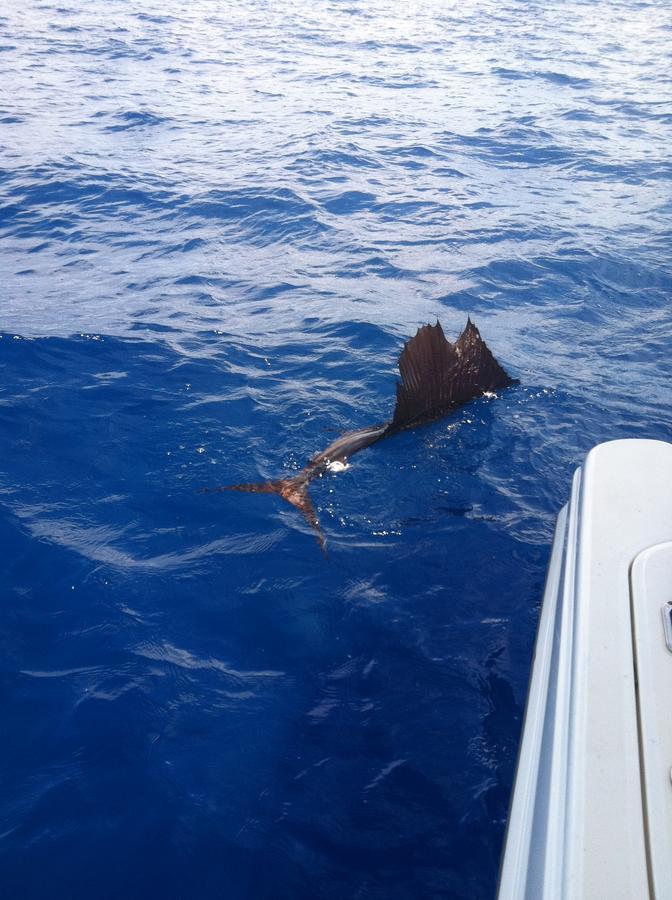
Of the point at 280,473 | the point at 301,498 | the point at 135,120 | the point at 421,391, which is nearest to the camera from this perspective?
the point at 301,498

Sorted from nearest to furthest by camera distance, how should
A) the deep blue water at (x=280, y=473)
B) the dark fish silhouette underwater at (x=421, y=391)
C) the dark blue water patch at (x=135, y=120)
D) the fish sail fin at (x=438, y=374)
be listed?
the deep blue water at (x=280, y=473) → the dark fish silhouette underwater at (x=421, y=391) → the fish sail fin at (x=438, y=374) → the dark blue water patch at (x=135, y=120)

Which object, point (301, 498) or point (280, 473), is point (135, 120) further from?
point (301, 498)

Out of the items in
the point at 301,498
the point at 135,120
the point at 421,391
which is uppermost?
the point at 135,120

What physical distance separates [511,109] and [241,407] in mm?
11053

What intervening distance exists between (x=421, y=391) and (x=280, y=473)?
1075 mm

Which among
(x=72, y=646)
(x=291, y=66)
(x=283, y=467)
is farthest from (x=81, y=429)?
(x=291, y=66)

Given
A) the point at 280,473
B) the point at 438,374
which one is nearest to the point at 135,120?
the point at 438,374

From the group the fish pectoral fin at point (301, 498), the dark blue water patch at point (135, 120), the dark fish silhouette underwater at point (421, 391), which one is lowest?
the fish pectoral fin at point (301, 498)

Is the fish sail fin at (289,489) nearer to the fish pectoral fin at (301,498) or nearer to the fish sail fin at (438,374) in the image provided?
the fish pectoral fin at (301,498)

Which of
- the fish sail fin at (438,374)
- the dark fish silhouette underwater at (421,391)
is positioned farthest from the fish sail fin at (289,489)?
the fish sail fin at (438,374)

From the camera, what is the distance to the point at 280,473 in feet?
15.6

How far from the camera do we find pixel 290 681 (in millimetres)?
3424

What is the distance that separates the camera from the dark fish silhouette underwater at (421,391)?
15.2 ft

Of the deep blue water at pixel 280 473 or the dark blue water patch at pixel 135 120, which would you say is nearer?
the deep blue water at pixel 280 473
